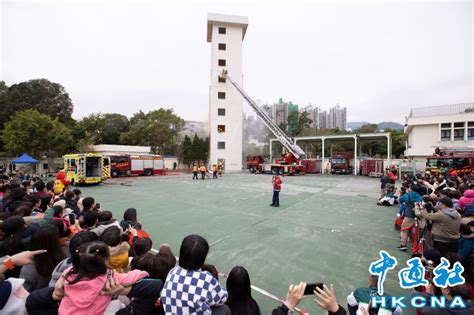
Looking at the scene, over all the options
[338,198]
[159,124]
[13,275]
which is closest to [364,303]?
[13,275]

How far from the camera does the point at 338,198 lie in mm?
10852

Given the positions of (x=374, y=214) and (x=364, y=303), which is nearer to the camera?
(x=364, y=303)

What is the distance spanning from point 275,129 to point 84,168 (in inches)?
766

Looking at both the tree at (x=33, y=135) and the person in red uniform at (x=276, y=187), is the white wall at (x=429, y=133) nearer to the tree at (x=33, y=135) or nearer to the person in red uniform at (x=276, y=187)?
the person in red uniform at (x=276, y=187)

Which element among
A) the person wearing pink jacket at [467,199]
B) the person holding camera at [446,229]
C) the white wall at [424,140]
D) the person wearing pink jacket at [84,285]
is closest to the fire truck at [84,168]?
the person wearing pink jacket at [84,285]

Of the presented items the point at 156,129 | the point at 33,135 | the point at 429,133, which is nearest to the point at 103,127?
the point at 156,129

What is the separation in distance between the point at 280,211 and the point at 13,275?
720 centimetres

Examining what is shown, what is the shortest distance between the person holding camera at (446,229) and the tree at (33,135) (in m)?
30.4

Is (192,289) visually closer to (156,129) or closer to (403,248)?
(403,248)

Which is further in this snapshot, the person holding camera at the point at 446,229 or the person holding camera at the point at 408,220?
the person holding camera at the point at 408,220

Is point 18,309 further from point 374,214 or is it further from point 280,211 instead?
point 374,214

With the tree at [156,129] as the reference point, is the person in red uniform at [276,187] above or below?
below

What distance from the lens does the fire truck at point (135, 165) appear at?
2270 cm

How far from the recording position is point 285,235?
5887mm
